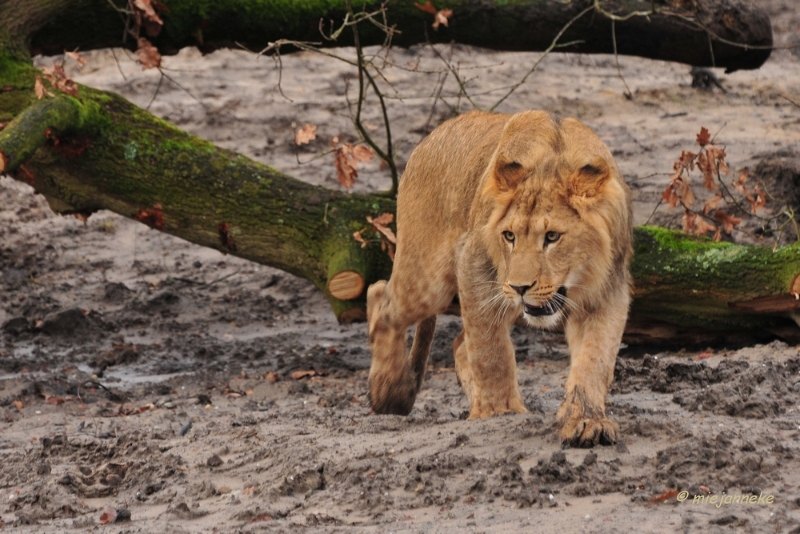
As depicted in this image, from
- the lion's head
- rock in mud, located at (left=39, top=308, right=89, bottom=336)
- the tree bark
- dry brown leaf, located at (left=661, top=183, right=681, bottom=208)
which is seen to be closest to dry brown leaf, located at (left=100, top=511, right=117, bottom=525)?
the lion's head

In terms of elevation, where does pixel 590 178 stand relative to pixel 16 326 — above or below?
above

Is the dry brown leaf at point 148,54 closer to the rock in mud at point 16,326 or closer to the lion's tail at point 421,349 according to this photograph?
the rock in mud at point 16,326

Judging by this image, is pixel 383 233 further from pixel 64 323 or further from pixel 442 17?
pixel 64 323

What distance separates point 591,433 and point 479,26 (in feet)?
15.2

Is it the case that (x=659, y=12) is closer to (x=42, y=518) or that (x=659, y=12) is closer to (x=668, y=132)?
(x=668, y=132)

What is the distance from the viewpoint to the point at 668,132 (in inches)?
465

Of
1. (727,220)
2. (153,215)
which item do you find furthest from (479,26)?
(153,215)

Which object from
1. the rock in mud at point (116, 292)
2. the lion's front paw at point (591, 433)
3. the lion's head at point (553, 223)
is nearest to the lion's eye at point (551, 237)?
the lion's head at point (553, 223)

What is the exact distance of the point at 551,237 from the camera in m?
4.92

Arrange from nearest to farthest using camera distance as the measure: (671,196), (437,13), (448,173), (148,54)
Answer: (448,173)
(148,54)
(671,196)
(437,13)

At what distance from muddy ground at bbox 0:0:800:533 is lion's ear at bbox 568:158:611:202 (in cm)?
103

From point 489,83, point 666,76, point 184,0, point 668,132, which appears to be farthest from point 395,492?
point 666,76

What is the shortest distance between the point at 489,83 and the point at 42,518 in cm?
924

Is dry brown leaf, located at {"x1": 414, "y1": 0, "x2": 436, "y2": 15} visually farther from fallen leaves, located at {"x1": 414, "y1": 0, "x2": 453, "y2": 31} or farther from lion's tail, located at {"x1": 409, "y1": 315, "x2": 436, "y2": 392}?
lion's tail, located at {"x1": 409, "y1": 315, "x2": 436, "y2": 392}
